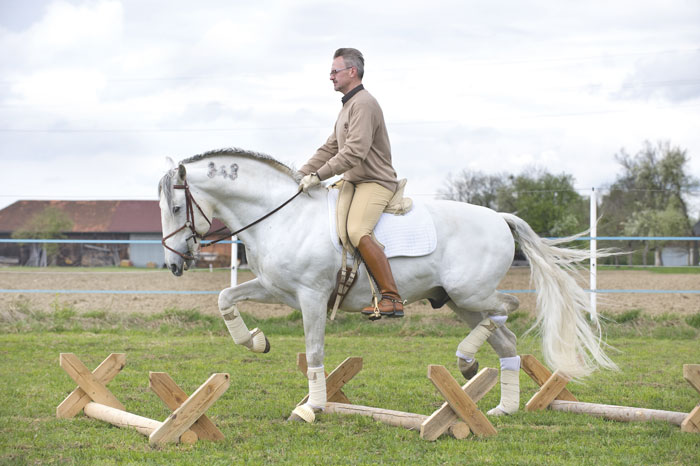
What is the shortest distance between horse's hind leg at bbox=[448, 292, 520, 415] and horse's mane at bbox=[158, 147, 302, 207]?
189cm

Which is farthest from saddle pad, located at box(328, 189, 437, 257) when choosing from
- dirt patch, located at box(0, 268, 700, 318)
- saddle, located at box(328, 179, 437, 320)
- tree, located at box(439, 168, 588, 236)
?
tree, located at box(439, 168, 588, 236)

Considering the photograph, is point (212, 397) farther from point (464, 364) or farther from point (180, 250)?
point (464, 364)

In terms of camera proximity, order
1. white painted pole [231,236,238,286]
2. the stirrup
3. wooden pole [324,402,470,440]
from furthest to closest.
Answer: white painted pole [231,236,238,286] → the stirrup → wooden pole [324,402,470,440]

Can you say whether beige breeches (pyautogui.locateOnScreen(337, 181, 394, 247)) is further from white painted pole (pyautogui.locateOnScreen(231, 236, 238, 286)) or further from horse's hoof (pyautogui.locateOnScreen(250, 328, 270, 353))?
white painted pole (pyautogui.locateOnScreen(231, 236, 238, 286))

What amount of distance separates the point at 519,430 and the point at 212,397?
240 centimetres

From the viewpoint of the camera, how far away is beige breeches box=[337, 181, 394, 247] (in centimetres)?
562

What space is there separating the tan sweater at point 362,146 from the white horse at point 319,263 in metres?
0.41

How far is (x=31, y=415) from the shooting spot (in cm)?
604

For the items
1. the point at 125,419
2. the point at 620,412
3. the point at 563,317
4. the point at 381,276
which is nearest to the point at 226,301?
the point at 125,419

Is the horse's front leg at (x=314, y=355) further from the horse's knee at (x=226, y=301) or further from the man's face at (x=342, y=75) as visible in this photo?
the man's face at (x=342, y=75)

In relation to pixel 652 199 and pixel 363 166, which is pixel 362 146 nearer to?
pixel 363 166

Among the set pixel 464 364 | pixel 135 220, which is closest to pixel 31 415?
pixel 464 364

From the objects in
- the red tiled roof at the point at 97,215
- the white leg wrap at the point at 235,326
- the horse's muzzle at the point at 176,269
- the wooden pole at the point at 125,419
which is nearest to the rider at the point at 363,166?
the white leg wrap at the point at 235,326

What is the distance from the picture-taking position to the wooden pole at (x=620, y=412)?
5.55m
